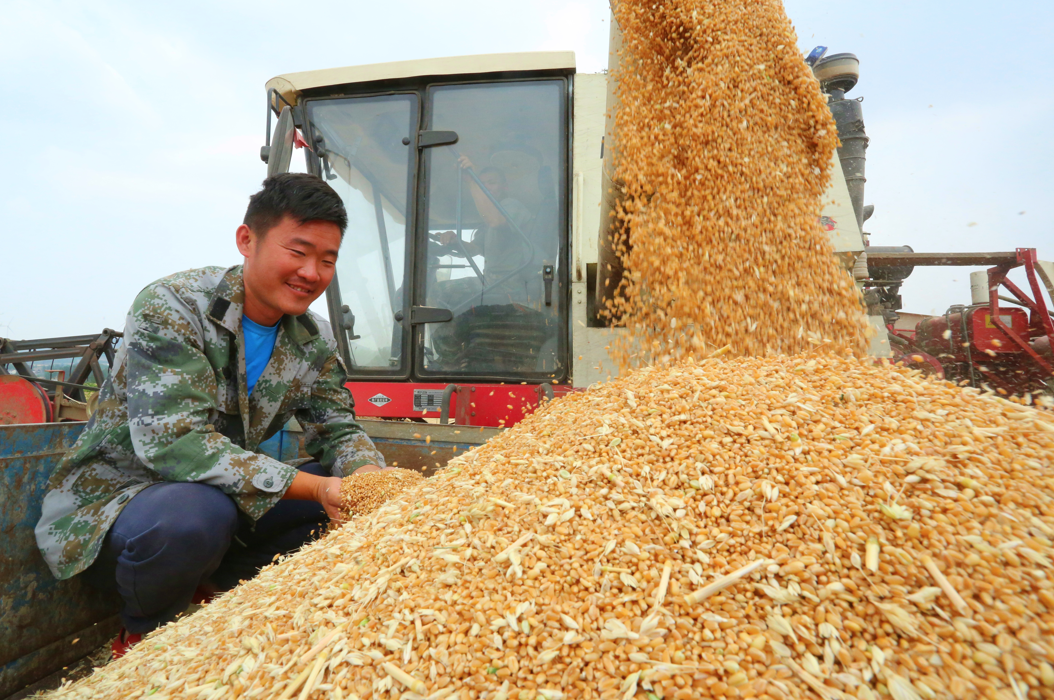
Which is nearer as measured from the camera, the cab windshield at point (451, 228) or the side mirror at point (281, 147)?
the side mirror at point (281, 147)

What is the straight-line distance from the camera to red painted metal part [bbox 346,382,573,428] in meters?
2.91

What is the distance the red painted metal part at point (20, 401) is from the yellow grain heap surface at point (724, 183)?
5.67 meters

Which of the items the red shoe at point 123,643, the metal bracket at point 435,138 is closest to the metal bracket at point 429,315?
the metal bracket at point 435,138

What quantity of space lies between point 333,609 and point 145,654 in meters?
0.59

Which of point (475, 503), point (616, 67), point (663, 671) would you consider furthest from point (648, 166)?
point (663, 671)

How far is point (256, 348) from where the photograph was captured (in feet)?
6.50

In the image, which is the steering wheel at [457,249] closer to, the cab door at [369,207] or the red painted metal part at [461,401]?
the cab door at [369,207]

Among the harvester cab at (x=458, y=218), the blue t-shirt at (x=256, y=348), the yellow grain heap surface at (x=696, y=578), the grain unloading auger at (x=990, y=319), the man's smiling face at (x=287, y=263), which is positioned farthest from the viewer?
the grain unloading auger at (x=990, y=319)

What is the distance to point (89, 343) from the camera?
5598 mm

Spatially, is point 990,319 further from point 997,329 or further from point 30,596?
point 30,596

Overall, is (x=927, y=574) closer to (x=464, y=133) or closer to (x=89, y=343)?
(x=464, y=133)

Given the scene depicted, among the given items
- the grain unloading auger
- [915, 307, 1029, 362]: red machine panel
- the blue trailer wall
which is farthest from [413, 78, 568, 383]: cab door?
[915, 307, 1029, 362]: red machine panel

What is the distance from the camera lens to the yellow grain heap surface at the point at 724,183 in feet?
6.77

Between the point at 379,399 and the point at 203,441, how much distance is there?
153 cm
